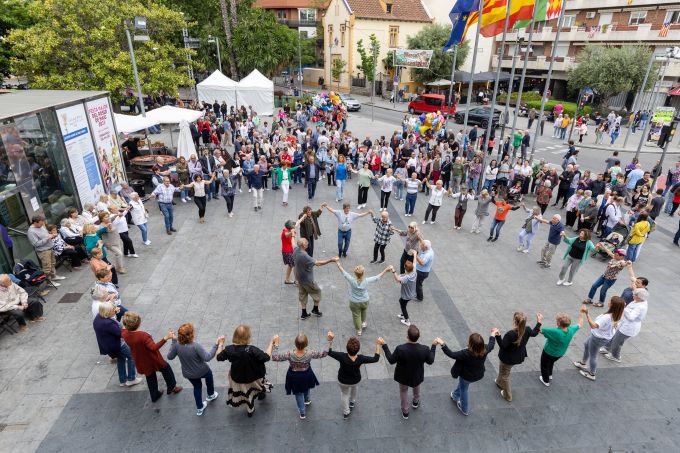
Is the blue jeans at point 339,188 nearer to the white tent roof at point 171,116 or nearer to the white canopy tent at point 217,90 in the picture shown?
the white tent roof at point 171,116

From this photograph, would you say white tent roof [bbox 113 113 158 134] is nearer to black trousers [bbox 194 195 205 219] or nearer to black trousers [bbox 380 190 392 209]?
black trousers [bbox 194 195 205 219]

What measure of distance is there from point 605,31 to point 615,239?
35.8 metres

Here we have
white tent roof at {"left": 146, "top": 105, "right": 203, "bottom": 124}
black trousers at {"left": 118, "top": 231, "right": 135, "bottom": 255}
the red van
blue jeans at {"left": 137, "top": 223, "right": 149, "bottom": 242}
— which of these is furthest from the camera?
the red van

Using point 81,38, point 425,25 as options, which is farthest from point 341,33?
point 81,38

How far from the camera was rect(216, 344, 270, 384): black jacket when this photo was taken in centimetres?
505

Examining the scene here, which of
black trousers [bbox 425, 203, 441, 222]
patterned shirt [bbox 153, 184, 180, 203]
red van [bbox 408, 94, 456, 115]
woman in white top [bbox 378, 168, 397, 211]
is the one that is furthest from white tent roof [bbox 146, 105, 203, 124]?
red van [bbox 408, 94, 456, 115]

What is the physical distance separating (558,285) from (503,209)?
2.61 metres

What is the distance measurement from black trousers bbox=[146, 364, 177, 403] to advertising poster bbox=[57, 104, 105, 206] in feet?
24.5

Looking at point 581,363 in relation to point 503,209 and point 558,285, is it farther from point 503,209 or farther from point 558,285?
point 503,209

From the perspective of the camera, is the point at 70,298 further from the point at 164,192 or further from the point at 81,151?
the point at 81,151

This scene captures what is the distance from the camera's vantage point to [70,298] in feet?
27.7

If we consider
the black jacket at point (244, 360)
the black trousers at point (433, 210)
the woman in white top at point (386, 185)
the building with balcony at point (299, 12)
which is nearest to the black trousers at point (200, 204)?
the woman in white top at point (386, 185)

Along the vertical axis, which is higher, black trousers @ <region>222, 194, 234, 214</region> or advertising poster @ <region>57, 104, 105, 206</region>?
advertising poster @ <region>57, 104, 105, 206</region>

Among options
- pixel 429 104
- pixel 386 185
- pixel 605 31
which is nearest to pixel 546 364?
pixel 386 185
